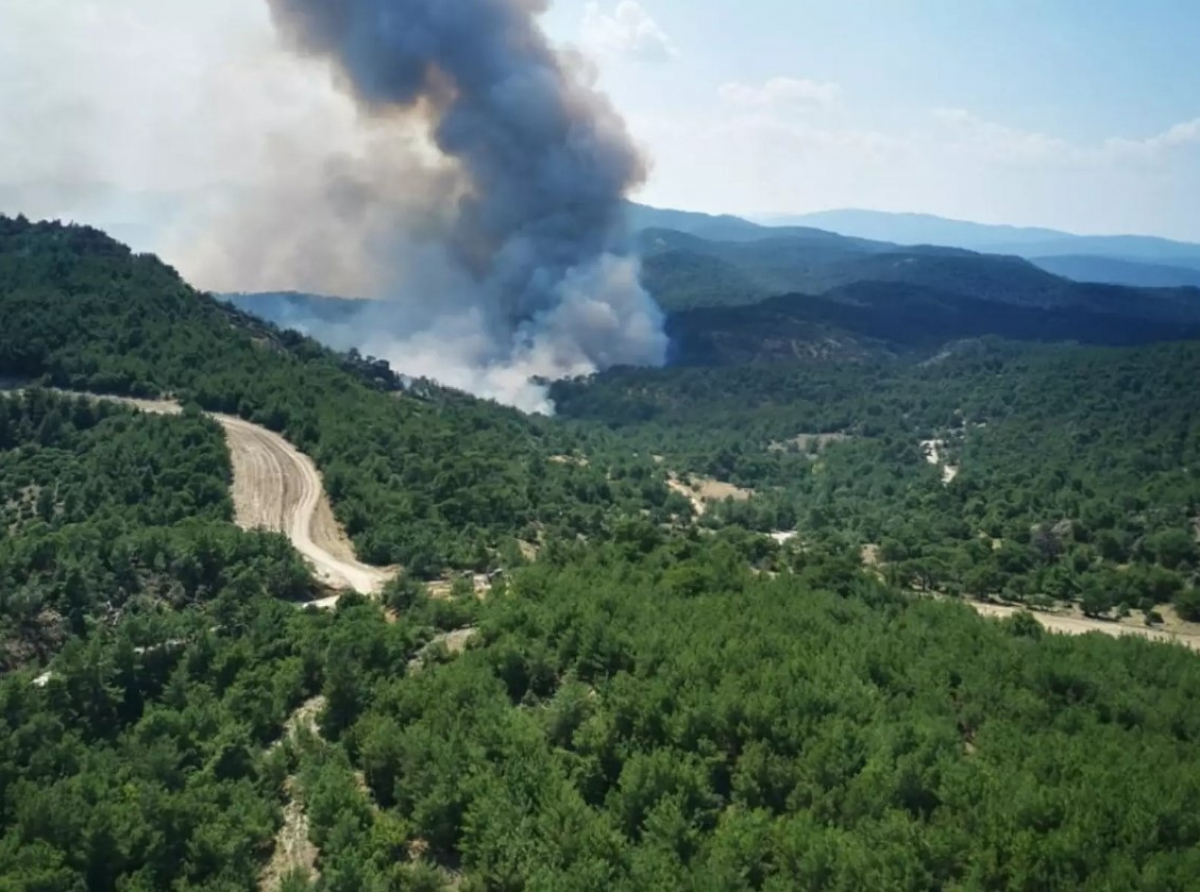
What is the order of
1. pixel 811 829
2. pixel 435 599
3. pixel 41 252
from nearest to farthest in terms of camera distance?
pixel 811 829 → pixel 435 599 → pixel 41 252

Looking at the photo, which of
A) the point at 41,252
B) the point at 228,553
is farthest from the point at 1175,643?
the point at 41,252

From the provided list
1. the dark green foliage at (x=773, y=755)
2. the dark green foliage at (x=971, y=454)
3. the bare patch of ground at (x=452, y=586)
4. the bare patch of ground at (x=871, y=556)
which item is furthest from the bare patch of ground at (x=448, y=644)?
the bare patch of ground at (x=871, y=556)

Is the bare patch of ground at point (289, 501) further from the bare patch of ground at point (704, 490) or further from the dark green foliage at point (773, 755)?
the bare patch of ground at point (704, 490)

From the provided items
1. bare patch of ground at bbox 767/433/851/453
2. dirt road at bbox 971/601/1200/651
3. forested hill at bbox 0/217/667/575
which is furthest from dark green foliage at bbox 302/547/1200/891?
bare patch of ground at bbox 767/433/851/453

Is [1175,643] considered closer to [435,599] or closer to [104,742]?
[435,599]

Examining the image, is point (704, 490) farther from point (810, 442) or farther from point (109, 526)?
point (109, 526)
